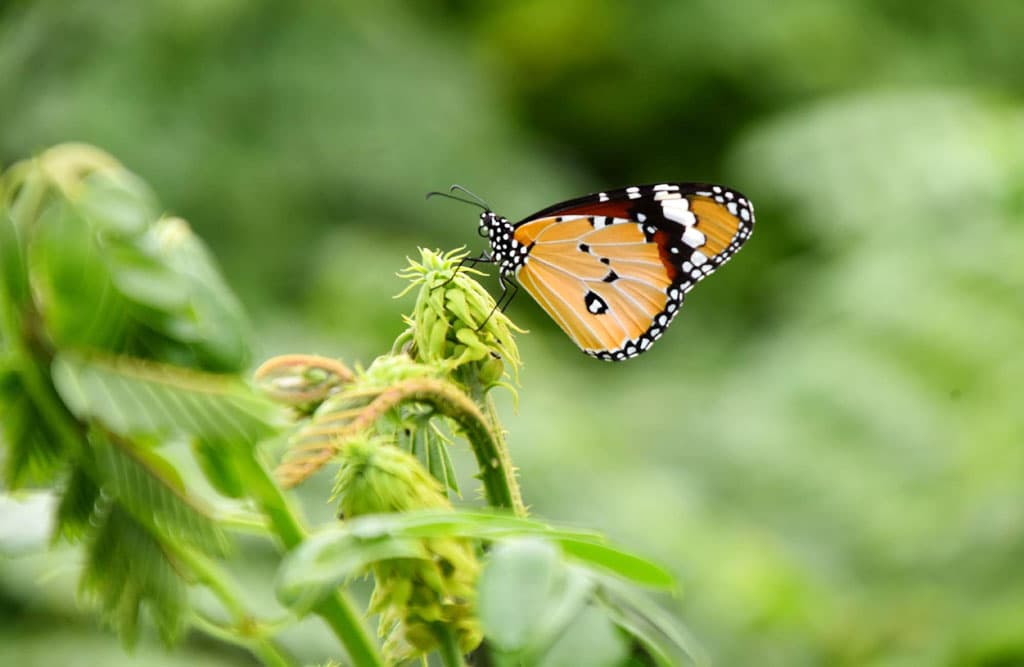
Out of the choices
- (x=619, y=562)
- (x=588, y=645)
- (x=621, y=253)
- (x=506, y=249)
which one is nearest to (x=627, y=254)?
(x=621, y=253)

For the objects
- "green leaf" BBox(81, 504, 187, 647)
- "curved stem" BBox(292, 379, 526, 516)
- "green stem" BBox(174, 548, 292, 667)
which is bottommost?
"green leaf" BBox(81, 504, 187, 647)

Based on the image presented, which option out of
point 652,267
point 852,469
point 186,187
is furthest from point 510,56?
point 652,267

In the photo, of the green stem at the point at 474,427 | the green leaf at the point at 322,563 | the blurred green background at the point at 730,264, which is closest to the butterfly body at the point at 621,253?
the blurred green background at the point at 730,264

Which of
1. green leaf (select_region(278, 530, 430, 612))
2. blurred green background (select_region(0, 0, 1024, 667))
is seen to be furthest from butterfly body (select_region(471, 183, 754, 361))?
green leaf (select_region(278, 530, 430, 612))

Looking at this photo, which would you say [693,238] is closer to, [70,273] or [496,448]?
[496,448]

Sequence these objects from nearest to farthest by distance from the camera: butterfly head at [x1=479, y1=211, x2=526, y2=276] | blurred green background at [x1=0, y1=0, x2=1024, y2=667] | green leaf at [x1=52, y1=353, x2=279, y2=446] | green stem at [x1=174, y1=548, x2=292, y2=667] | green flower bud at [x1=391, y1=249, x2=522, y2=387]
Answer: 1. green leaf at [x1=52, y1=353, x2=279, y2=446]
2. green stem at [x1=174, y1=548, x2=292, y2=667]
3. green flower bud at [x1=391, y1=249, x2=522, y2=387]
4. butterfly head at [x1=479, y1=211, x2=526, y2=276]
5. blurred green background at [x1=0, y1=0, x2=1024, y2=667]

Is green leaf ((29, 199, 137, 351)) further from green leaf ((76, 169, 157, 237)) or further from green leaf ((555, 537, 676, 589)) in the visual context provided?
green leaf ((555, 537, 676, 589))

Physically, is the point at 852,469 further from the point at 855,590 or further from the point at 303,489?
Answer: the point at 303,489
